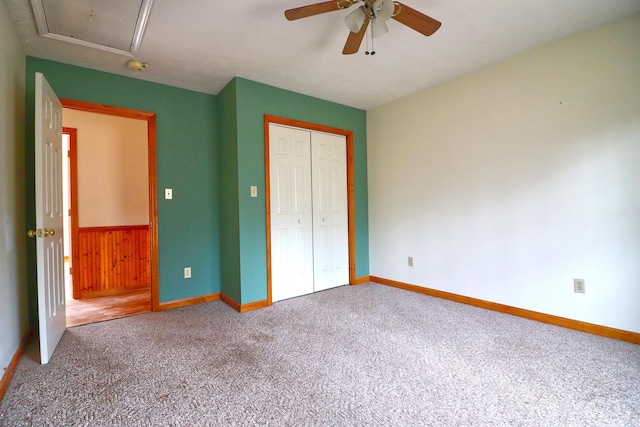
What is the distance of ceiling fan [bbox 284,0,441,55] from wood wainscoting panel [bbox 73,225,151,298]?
3582 mm

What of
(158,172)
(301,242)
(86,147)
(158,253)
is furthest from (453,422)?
(86,147)

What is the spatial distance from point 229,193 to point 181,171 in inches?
22.4

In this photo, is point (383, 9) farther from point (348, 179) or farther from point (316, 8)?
point (348, 179)

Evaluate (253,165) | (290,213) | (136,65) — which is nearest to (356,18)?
(253,165)

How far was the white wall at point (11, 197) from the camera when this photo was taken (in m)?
1.82

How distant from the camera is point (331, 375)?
1.79 meters

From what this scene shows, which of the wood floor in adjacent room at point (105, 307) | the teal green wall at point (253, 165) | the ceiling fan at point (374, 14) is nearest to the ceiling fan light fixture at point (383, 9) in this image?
the ceiling fan at point (374, 14)

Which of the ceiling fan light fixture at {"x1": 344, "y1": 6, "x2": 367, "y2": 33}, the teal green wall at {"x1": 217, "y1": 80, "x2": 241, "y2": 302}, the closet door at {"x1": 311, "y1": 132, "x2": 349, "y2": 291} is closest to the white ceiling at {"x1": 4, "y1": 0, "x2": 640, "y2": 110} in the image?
the teal green wall at {"x1": 217, "y1": 80, "x2": 241, "y2": 302}

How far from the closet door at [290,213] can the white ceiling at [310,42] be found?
0.65 metres

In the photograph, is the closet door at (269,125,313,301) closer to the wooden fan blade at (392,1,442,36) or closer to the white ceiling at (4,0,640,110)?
the white ceiling at (4,0,640,110)

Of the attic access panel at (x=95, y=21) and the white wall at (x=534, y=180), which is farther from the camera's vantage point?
the white wall at (x=534, y=180)

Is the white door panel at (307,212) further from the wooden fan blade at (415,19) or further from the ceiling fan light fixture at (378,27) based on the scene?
the wooden fan blade at (415,19)

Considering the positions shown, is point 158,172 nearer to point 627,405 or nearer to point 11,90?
point 11,90

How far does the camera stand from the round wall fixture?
2600 mm
